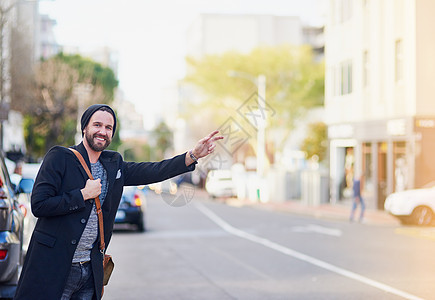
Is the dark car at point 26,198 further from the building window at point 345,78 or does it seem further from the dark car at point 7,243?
the building window at point 345,78

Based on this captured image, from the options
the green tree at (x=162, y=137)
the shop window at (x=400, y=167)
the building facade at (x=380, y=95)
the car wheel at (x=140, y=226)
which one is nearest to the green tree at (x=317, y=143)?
the building facade at (x=380, y=95)

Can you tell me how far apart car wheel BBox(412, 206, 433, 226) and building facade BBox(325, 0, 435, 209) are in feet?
16.6

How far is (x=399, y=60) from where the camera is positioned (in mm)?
28109

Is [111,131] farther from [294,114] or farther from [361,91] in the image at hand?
[294,114]

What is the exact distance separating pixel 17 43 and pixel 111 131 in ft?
102

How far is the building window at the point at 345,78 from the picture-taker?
111 ft

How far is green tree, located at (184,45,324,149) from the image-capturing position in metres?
49.9

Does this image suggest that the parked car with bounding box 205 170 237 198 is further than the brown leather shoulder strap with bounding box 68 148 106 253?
Yes

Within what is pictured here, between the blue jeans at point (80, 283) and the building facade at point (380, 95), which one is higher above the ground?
the building facade at point (380, 95)

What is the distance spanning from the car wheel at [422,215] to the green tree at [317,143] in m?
21.7

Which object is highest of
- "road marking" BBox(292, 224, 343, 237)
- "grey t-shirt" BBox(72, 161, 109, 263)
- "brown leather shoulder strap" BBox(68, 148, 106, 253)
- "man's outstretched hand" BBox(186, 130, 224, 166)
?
"man's outstretched hand" BBox(186, 130, 224, 166)

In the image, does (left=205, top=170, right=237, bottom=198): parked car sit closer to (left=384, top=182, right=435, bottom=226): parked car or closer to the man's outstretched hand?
(left=384, top=182, right=435, bottom=226): parked car

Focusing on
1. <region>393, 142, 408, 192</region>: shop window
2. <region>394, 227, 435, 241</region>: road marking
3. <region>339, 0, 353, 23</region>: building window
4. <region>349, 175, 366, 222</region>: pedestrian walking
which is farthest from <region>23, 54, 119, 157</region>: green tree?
<region>394, 227, 435, 241</region>: road marking

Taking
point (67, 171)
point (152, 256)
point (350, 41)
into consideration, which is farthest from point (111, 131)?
point (350, 41)
